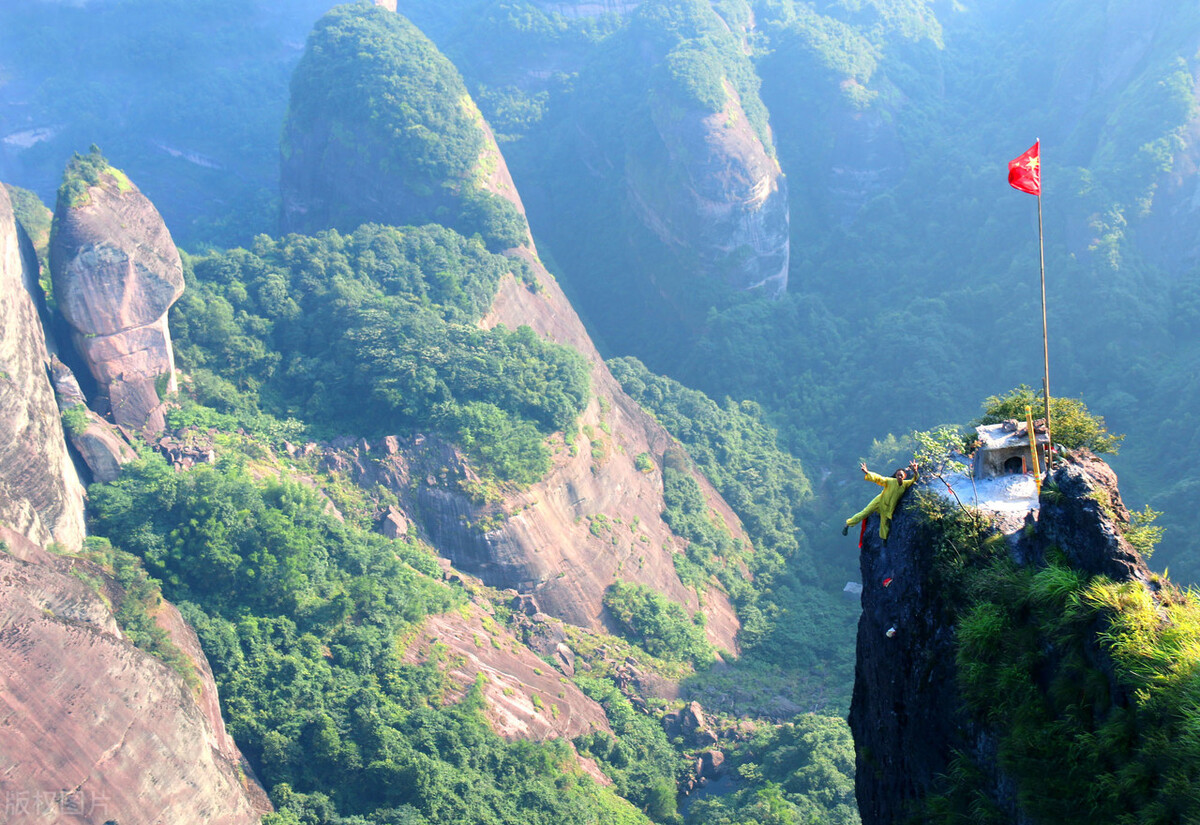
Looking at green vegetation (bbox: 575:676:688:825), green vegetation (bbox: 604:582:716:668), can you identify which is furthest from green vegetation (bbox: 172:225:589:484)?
green vegetation (bbox: 575:676:688:825)

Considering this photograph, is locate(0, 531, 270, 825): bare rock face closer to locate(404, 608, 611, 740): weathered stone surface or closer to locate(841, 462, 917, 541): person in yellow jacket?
locate(404, 608, 611, 740): weathered stone surface

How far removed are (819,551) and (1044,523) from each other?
134 feet

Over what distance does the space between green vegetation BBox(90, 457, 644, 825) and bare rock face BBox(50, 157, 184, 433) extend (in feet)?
11.8

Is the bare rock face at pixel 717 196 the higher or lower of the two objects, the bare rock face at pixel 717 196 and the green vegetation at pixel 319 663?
the higher

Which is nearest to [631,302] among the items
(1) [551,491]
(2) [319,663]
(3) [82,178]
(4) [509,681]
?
(1) [551,491]

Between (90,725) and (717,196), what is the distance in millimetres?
52195

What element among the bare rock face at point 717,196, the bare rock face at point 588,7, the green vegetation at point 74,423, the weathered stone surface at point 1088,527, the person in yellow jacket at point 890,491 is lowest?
the weathered stone surface at point 1088,527

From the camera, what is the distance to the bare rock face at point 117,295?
35.8 meters

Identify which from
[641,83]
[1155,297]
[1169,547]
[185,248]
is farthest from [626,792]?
[641,83]

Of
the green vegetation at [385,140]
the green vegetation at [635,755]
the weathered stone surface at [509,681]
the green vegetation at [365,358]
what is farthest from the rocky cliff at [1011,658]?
the green vegetation at [385,140]

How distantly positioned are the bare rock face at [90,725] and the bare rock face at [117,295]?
10.3m

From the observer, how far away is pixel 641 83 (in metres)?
73.4

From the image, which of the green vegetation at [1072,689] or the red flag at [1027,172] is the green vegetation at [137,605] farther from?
the red flag at [1027,172]

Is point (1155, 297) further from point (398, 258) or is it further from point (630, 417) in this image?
point (398, 258)
